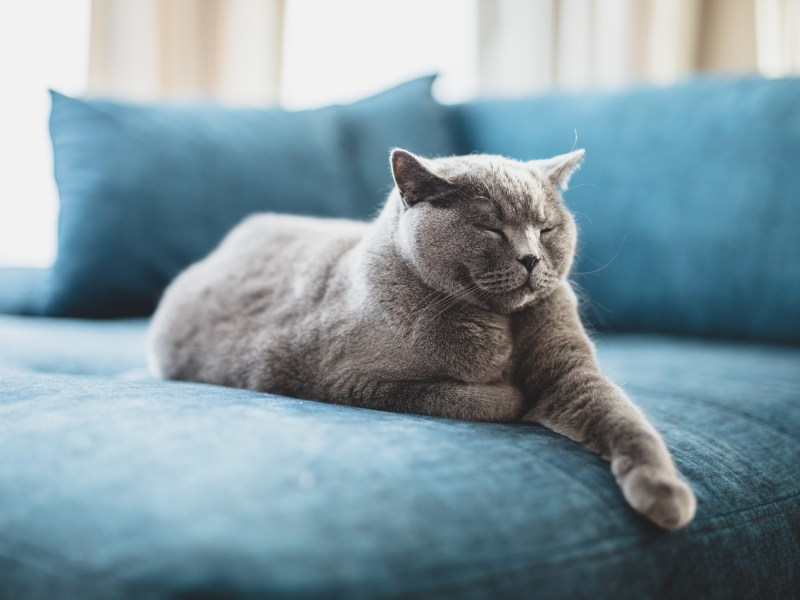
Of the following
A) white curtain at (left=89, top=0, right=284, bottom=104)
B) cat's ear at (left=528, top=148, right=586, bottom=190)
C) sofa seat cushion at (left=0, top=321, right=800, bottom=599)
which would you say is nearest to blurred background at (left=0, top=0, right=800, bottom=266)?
white curtain at (left=89, top=0, right=284, bottom=104)

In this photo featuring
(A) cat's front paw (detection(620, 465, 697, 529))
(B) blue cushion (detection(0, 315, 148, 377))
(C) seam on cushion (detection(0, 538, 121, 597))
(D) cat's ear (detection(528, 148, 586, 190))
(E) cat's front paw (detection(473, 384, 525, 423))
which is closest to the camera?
(C) seam on cushion (detection(0, 538, 121, 597))

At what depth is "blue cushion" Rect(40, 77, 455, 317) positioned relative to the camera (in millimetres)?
1807

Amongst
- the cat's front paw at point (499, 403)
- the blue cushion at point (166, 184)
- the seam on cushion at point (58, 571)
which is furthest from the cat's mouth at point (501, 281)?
the blue cushion at point (166, 184)

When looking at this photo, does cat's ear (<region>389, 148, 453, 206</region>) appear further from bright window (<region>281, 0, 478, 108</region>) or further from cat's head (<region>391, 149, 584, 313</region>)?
bright window (<region>281, 0, 478, 108</region>)

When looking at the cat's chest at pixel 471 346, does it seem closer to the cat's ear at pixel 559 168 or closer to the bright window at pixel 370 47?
the cat's ear at pixel 559 168

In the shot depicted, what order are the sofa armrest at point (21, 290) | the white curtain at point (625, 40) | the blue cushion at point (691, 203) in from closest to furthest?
the blue cushion at point (691, 203), the sofa armrest at point (21, 290), the white curtain at point (625, 40)

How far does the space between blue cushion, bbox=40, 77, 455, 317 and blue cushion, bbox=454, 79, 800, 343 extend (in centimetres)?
44

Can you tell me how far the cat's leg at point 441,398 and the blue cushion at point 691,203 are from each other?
843 millimetres

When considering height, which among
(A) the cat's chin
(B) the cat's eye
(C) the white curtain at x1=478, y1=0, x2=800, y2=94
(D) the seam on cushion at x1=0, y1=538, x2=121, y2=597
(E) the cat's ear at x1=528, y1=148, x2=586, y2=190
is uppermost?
(C) the white curtain at x1=478, y1=0, x2=800, y2=94

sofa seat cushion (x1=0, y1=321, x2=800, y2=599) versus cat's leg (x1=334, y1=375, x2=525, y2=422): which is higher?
cat's leg (x1=334, y1=375, x2=525, y2=422)

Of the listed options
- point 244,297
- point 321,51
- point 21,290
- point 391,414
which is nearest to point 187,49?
point 321,51

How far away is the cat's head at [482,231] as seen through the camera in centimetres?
108

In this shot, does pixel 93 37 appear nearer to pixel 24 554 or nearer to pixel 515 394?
pixel 515 394

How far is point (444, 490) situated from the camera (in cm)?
76
